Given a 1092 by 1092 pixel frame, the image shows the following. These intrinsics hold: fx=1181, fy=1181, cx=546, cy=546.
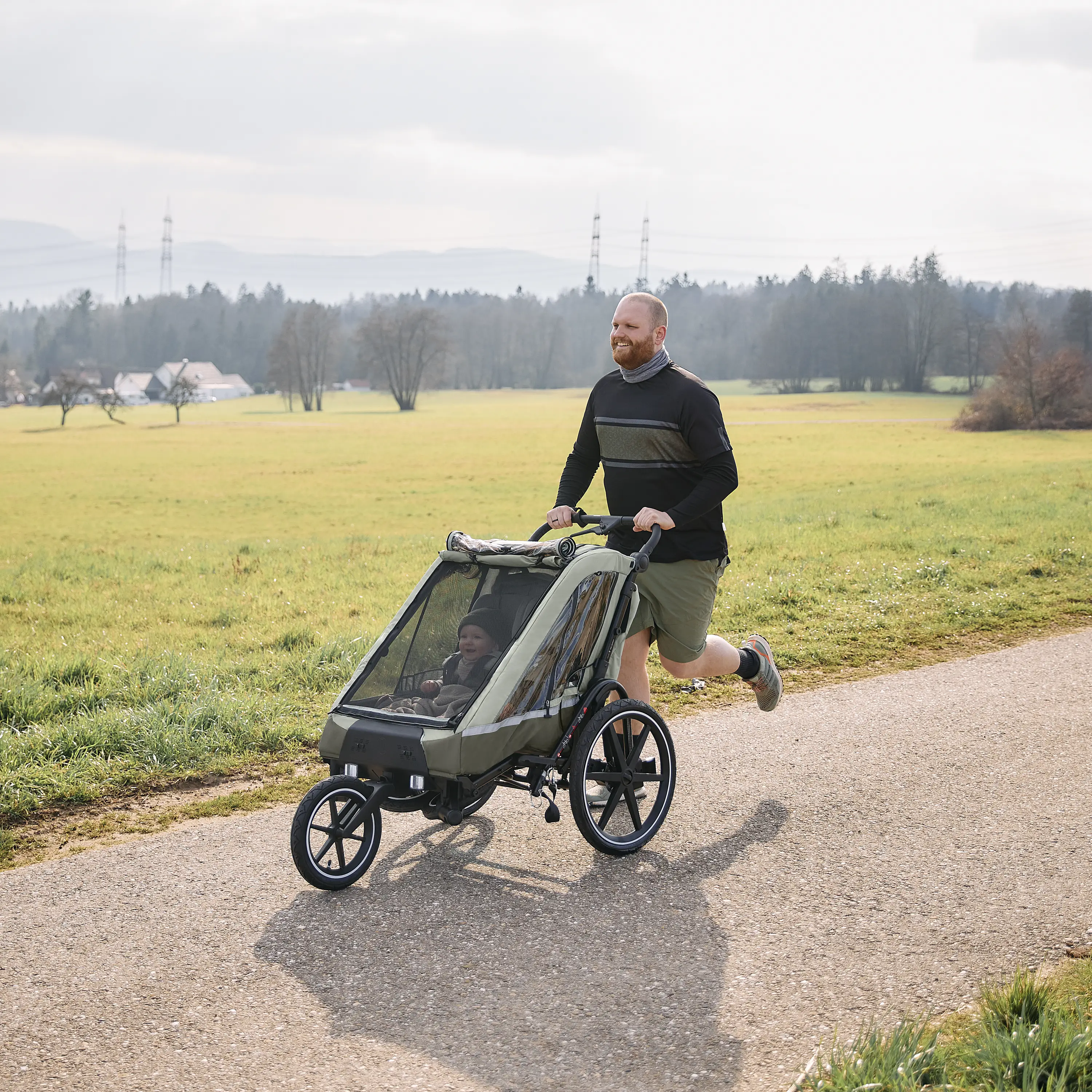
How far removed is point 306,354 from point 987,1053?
409ft

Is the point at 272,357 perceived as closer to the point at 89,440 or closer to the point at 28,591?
the point at 89,440

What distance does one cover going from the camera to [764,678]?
6.15m

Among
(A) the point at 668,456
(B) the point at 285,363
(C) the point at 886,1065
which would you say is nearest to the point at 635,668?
(A) the point at 668,456

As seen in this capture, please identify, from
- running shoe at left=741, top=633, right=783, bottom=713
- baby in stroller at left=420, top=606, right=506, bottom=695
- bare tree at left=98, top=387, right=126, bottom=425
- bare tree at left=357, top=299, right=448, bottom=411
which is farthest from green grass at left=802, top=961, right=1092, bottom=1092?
bare tree at left=357, top=299, right=448, bottom=411

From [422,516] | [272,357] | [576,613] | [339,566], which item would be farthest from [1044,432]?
[272,357]

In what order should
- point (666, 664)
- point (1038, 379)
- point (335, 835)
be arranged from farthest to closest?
point (1038, 379) → point (666, 664) → point (335, 835)

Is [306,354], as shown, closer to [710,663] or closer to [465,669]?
[710,663]

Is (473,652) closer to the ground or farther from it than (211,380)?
closer to the ground

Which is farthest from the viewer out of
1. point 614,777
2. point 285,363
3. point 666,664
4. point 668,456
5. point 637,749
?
point 285,363

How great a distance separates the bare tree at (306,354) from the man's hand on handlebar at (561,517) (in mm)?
111852

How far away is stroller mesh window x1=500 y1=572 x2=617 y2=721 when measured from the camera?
4461 millimetres

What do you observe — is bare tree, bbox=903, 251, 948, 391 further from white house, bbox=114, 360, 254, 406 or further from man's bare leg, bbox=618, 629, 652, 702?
man's bare leg, bbox=618, 629, 652, 702

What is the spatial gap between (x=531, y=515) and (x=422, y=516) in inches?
115

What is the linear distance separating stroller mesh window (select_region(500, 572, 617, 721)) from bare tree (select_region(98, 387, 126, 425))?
3330 inches
